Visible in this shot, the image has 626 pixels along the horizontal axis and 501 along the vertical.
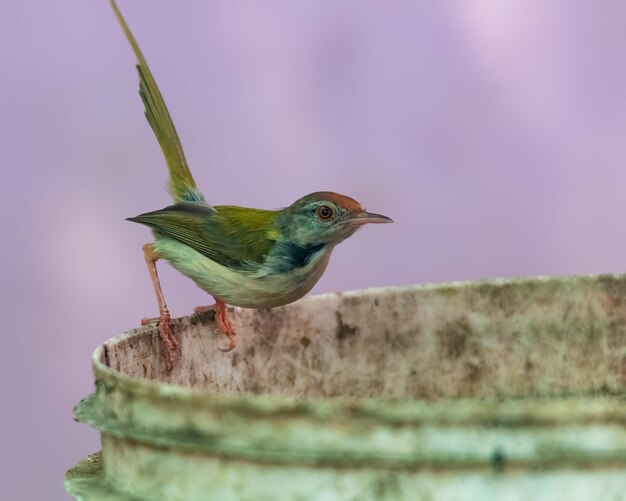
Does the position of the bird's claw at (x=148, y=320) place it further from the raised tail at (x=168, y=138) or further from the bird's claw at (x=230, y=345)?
the raised tail at (x=168, y=138)

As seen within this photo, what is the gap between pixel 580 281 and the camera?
327cm

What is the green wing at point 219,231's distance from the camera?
355 centimetres

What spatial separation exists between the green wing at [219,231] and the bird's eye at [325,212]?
151 mm

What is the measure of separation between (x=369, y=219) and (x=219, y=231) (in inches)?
17.9

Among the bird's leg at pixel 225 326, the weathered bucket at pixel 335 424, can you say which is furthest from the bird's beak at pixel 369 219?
the bird's leg at pixel 225 326

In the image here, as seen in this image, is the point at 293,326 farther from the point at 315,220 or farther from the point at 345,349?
the point at 315,220

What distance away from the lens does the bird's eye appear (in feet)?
11.7

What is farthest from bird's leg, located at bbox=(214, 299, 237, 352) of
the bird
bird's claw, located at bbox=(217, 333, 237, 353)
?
the bird

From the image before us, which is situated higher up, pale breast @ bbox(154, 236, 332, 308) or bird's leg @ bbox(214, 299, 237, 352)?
pale breast @ bbox(154, 236, 332, 308)

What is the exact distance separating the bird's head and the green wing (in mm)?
69

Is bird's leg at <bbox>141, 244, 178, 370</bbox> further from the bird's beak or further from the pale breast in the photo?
the bird's beak

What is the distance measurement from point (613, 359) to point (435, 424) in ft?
5.61

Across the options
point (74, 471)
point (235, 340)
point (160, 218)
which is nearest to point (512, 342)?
point (235, 340)

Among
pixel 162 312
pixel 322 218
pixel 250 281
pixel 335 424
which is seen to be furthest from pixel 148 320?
Result: pixel 335 424
